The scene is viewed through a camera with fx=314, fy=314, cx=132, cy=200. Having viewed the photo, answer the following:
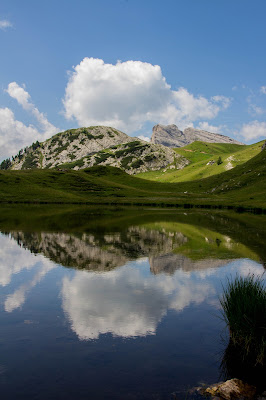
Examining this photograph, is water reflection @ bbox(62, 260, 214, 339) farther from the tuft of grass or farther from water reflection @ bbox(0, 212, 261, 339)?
the tuft of grass

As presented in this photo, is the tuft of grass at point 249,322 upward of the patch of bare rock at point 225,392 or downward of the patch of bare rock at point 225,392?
upward

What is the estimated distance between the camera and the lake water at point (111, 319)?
1272cm

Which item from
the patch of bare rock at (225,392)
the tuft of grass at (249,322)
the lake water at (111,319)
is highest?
the tuft of grass at (249,322)

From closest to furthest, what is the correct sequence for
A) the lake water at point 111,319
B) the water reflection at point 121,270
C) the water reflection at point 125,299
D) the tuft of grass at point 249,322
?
the lake water at point 111,319 < the tuft of grass at point 249,322 < the water reflection at point 125,299 < the water reflection at point 121,270

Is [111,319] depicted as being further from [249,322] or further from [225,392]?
[225,392]

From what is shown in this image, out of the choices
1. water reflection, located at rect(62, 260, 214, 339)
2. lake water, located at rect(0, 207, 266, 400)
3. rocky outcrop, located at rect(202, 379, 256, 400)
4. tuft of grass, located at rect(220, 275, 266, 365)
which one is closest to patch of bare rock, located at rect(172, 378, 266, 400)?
rocky outcrop, located at rect(202, 379, 256, 400)

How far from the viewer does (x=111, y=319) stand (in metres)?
19.1

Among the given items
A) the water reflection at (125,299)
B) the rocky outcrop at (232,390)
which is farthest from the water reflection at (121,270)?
the rocky outcrop at (232,390)

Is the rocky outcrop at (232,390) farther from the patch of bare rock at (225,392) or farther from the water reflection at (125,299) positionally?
the water reflection at (125,299)

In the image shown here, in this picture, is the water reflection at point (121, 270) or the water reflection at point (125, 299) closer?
the water reflection at point (125, 299)

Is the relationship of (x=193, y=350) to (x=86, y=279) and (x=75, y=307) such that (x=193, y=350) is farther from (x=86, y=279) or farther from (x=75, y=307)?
(x=86, y=279)

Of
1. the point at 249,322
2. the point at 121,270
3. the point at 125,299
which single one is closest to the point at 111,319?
the point at 125,299

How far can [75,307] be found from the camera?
21.1m

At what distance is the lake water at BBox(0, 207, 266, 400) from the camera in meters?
12.7
